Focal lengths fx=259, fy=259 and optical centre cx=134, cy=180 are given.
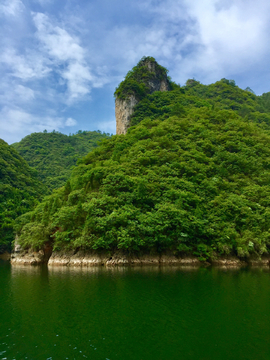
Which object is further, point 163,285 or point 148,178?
point 148,178

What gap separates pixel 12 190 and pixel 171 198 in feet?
151

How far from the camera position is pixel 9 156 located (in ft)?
253

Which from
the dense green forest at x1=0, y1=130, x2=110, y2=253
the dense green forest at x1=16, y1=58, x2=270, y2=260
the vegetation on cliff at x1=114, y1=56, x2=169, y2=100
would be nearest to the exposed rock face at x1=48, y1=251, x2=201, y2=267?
the dense green forest at x1=16, y1=58, x2=270, y2=260

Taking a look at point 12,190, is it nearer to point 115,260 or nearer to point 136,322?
point 115,260

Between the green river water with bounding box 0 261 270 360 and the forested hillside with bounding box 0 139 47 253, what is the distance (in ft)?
143

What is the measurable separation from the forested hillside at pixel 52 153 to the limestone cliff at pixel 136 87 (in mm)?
24927

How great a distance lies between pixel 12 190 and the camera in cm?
6600

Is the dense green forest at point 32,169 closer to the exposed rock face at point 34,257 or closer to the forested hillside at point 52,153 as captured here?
the forested hillside at point 52,153

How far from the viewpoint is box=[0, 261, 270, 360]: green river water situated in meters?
9.19

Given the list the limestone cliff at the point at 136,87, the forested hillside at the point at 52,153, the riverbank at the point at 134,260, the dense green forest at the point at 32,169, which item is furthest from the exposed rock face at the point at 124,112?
the riverbank at the point at 134,260

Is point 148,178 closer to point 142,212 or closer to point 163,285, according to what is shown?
point 142,212

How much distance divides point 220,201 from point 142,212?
11.8 metres

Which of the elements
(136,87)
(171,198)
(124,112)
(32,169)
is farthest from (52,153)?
(171,198)

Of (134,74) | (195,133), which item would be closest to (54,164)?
(134,74)
